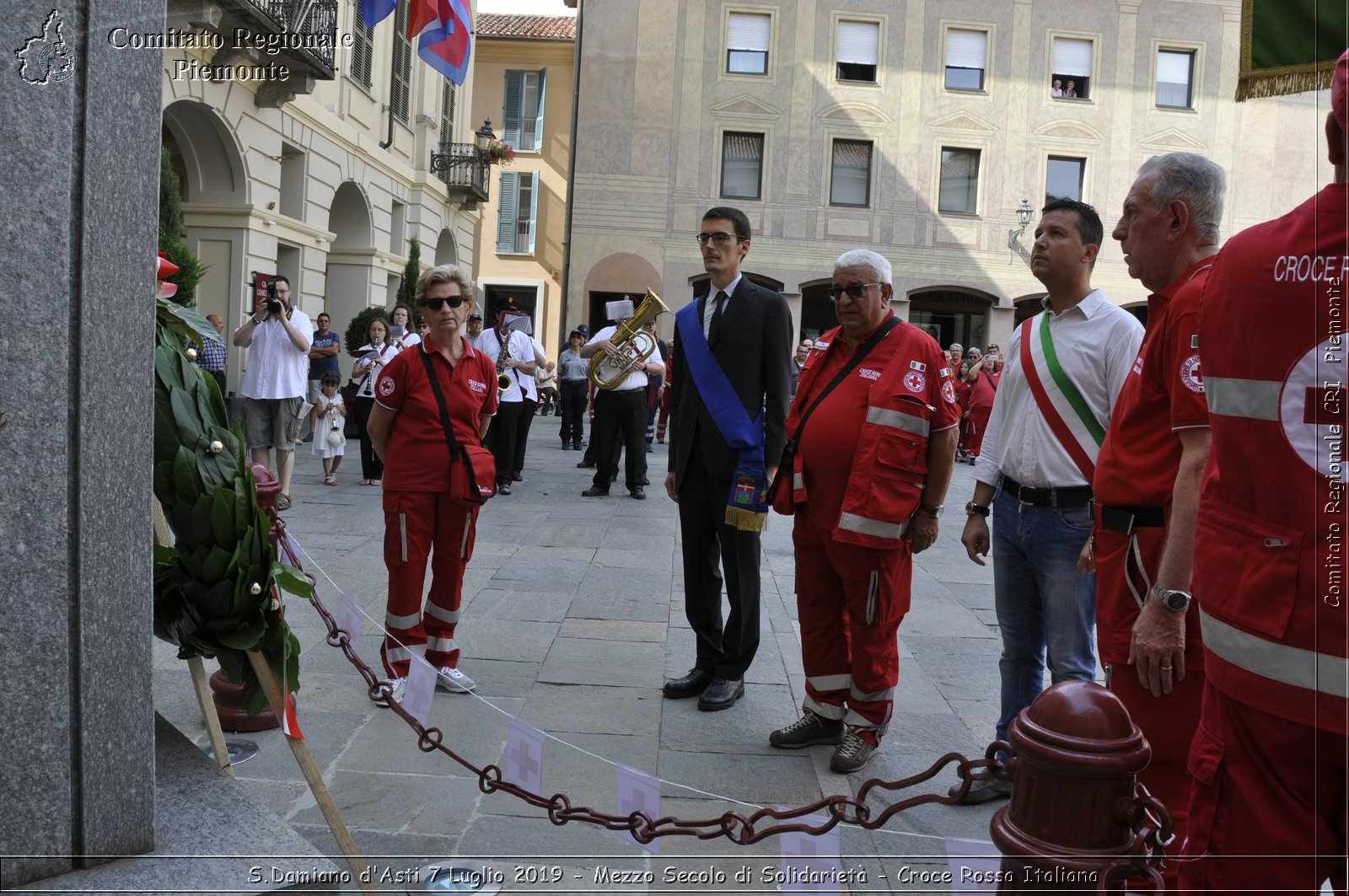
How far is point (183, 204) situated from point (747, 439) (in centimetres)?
1196

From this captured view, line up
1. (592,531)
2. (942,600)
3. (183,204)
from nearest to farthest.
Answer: (942,600)
(592,531)
(183,204)

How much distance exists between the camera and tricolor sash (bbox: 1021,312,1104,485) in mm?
3777

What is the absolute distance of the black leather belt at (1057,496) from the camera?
12.4 feet

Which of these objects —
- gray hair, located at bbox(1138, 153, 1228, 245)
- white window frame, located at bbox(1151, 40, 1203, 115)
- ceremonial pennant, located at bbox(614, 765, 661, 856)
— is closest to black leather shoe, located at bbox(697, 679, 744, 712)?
ceremonial pennant, located at bbox(614, 765, 661, 856)

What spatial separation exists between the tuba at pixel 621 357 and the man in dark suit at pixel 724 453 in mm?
5753

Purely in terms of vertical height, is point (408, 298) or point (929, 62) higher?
point (929, 62)

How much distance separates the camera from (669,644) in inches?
239

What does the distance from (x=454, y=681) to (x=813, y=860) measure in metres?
3.06

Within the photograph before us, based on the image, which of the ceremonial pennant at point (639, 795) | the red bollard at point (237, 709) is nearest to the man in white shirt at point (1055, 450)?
the ceremonial pennant at point (639, 795)

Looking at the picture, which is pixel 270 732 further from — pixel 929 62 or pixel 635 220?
pixel 929 62

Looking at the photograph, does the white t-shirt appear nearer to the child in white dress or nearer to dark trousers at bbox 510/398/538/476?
the child in white dress

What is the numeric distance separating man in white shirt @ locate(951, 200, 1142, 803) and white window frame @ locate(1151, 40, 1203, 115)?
97.4 ft

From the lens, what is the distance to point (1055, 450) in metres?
3.82

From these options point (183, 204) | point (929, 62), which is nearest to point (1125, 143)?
point (929, 62)
